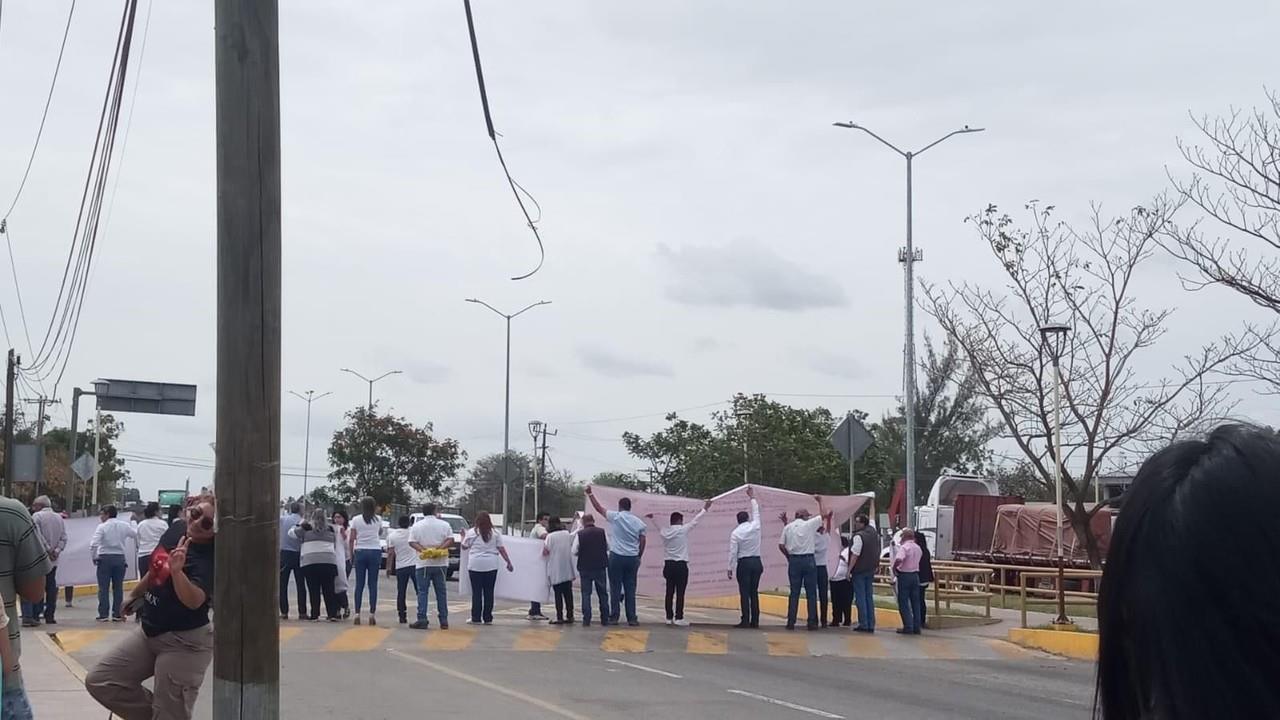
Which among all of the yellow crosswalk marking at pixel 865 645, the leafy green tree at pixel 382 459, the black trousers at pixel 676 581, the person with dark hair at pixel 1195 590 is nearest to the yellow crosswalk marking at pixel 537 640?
the black trousers at pixel 676 581

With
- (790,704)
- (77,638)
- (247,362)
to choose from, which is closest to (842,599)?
(790,704)

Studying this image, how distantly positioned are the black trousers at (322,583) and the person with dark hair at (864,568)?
25.9 feet

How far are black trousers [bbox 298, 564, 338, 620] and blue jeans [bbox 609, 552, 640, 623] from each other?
167 inches

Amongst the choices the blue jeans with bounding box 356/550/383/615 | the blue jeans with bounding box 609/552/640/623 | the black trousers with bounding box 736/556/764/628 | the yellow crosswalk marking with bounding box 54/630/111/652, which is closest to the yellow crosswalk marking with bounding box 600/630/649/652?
the blue jeans with bounding box 609/552/640/623

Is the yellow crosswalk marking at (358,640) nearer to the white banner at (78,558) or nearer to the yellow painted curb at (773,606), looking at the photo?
the white banner at (78,558)

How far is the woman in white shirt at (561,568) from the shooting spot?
2175 centimetres

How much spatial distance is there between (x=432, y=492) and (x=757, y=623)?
150 ft

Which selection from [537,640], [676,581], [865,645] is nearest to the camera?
[537,640]

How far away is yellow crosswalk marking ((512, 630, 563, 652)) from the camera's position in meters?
17.8

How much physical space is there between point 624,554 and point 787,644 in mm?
3140

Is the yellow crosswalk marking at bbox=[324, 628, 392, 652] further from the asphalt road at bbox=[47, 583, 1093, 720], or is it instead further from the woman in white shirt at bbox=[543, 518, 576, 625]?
the woman in white shirt at bbox=[543, 518, 576, 625]

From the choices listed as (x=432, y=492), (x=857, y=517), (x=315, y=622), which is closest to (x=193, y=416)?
(x=432, y=492)

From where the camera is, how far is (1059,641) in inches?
744

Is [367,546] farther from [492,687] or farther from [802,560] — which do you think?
[492,687]
